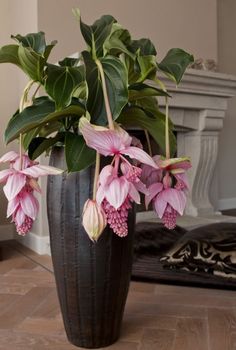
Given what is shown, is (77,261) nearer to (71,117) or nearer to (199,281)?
(71,117)

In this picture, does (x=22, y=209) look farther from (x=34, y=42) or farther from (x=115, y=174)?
(x=34, y=42)

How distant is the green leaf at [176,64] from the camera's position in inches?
33.5

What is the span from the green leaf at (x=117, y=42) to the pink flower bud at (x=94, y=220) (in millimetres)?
344

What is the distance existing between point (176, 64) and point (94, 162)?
0.29 m

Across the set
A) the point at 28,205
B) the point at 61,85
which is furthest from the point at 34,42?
the point at 28,205

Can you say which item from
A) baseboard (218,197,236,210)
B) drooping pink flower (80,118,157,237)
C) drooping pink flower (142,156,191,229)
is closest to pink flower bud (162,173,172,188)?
drooping pink flower (142,156,191,229)

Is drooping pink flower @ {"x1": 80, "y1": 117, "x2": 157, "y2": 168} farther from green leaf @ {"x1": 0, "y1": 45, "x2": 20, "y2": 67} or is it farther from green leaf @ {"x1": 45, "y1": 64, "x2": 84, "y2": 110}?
green leaf @ {"x1": 0, "y1": 45, "x2": 20, "y2": 67}

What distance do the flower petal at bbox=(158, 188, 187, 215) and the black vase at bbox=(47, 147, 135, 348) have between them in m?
0.15

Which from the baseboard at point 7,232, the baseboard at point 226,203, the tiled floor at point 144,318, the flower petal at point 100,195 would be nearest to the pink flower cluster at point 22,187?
the flower petal at point 100,195

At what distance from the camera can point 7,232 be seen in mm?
2674

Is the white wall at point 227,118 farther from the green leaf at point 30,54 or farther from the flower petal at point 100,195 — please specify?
the flower petal at point 100,195

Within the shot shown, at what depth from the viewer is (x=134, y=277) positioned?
1.73m

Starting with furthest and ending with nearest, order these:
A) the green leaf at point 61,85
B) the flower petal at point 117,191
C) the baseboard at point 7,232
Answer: the baseboard at point 7,232 < the green leaf at point 61,85 < the flower petal at point 117,191

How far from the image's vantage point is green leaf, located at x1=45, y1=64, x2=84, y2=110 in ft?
2.75
